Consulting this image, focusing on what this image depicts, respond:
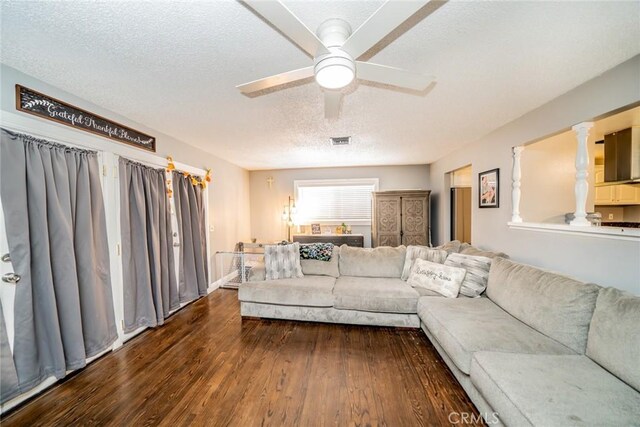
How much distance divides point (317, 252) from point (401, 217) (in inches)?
95.1

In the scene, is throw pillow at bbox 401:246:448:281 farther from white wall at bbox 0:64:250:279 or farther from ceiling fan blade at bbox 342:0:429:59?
white wall at bbox 0:64:250:279

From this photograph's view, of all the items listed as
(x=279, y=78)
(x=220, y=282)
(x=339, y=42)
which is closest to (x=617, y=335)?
(x=339, y=42)

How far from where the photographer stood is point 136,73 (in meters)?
1.76

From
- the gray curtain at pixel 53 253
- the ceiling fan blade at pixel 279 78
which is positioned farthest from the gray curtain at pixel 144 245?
the ceiling fan blade at pixel 279 78

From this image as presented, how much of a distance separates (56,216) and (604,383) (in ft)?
12.4

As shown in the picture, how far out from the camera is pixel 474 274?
2539mm

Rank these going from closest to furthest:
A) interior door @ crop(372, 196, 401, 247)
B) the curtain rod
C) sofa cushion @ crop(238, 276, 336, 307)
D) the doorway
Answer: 1. the curtain rod
2. sofa cushion @ crop(238, 276, 336, 307)
3. the doorway
4. interior door @ crop(372, 196, 401, 247)

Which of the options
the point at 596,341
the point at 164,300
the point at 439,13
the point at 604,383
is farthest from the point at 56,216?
the point at 596,341

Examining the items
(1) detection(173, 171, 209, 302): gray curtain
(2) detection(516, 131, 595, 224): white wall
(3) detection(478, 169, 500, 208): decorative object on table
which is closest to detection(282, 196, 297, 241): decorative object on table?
(1) detection(173, 171, 209, 302): gray curtain

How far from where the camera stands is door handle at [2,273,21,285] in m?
1.61

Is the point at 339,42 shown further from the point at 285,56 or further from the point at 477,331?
the point at 477,331

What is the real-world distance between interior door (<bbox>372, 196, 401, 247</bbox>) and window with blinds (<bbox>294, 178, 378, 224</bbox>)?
58cm

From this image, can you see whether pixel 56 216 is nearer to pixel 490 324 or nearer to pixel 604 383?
pixel 490 324

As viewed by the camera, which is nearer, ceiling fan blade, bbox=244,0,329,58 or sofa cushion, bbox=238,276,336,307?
ceiling fan blade, bbox=244,0,329,58
